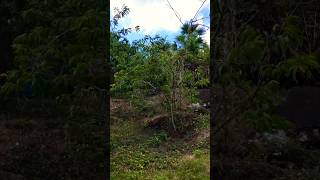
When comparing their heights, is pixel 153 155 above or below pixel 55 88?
below

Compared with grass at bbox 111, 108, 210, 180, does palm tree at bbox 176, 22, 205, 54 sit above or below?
above

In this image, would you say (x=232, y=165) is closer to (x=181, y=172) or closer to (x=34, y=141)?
(x=181, y=172)

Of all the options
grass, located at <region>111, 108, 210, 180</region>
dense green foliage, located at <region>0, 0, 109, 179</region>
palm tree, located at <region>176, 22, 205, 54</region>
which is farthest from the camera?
grass, located at <region>111, 108, 210, 180</region>

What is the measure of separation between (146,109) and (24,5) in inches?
54.2

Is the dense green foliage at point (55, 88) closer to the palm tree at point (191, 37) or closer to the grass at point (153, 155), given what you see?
the grass at point (153, 155)

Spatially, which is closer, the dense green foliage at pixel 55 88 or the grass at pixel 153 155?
the dense green foliage at pixel 55 88

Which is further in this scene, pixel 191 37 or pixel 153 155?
pixel 153 155

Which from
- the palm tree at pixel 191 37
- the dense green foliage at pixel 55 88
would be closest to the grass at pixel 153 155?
the dense green foliage at pixel 55 88

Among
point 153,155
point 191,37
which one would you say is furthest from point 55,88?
point 191,37

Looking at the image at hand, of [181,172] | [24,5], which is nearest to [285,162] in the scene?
[181,172]

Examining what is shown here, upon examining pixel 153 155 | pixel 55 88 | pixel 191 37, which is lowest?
pixel 153 155

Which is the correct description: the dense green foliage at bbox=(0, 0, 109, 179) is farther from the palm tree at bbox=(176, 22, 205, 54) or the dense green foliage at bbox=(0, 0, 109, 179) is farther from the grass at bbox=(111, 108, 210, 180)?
the palm tree at bbox=(176, 22, 205, 54)

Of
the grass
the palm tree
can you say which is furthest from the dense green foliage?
the palm tree

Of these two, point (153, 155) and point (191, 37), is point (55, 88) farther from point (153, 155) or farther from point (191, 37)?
point (191, 37)
